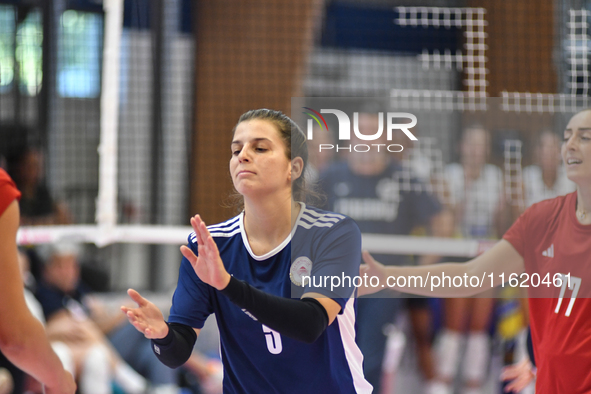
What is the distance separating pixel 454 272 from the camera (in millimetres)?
2855

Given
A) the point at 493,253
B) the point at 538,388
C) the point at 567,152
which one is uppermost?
the point at 567,152

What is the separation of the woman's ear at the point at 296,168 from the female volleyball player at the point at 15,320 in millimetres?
1088

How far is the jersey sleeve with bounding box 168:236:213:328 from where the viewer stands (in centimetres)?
242

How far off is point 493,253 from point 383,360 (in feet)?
7.63

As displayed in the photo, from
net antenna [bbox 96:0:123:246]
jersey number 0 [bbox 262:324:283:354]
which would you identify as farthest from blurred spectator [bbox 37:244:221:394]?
jersey number 0 [bbox 262:324:283:354]

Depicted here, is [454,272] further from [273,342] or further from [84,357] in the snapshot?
[84,357]

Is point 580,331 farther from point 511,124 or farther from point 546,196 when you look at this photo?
point 511,124

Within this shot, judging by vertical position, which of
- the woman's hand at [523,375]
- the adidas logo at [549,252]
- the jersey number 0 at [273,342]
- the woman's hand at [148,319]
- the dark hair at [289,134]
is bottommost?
the woman's hand at [523,375]

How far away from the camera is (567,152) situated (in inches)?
107

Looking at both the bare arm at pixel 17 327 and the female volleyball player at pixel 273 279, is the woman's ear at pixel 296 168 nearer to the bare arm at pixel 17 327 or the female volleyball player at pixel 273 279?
the female volleyball player at pixel 273 279

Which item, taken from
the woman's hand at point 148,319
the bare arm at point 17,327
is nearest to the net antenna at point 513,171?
the woman's hand at point 148,319

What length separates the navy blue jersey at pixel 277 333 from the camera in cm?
240

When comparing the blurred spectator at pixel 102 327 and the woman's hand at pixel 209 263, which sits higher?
the woman's hand at pixel 209 263

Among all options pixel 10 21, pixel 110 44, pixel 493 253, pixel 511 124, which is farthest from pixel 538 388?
pixel 10 21
